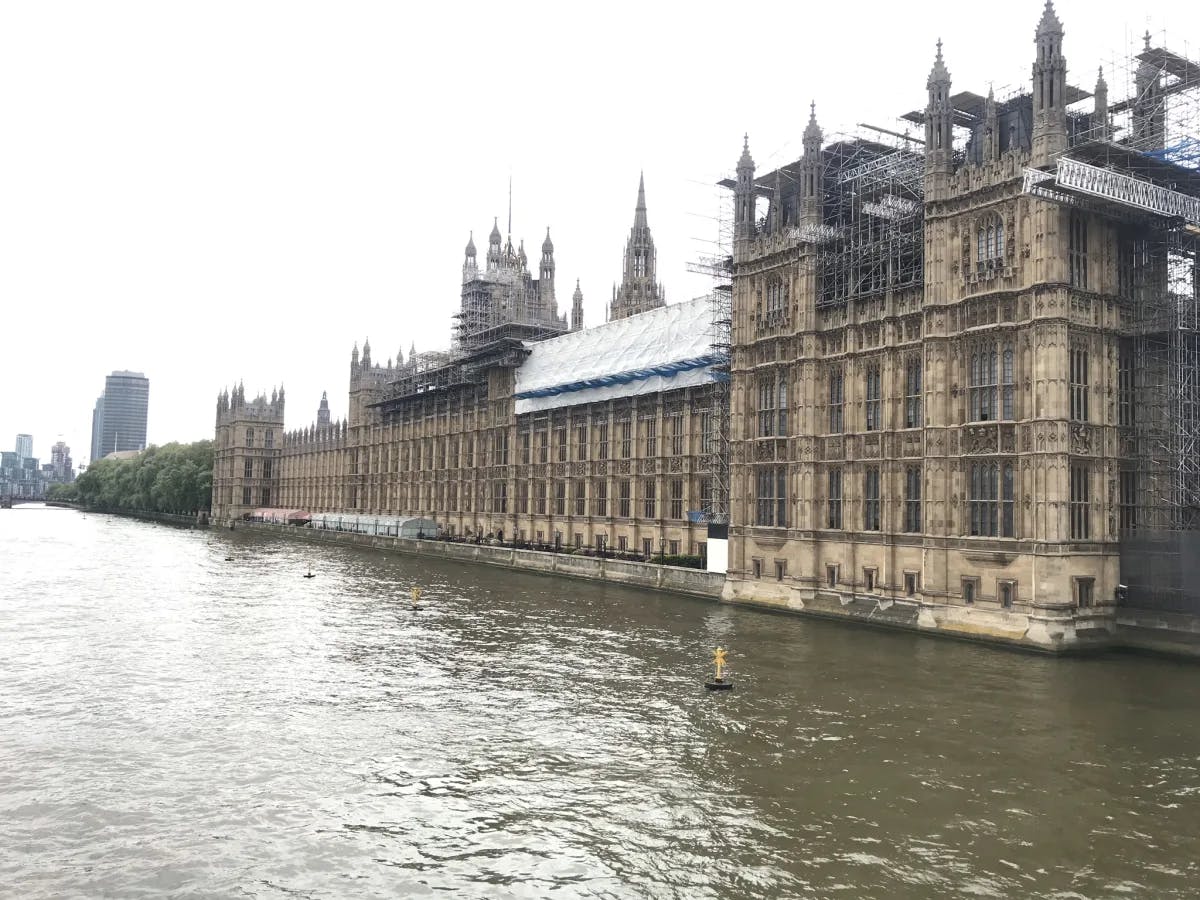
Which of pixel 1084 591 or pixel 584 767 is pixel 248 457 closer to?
pixel 1084 591

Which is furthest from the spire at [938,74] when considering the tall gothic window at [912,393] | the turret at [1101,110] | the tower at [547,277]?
the tower at [547,277]

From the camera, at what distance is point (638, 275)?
142m

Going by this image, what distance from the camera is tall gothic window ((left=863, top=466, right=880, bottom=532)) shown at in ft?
159

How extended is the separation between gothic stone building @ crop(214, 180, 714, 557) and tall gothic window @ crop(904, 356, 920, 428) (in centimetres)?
2384

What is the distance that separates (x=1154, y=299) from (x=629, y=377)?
45.3 m

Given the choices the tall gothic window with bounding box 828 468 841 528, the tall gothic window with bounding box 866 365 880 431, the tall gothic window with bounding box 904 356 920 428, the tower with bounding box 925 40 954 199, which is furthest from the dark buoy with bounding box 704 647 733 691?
the tower with bounding box 925 40 954 199

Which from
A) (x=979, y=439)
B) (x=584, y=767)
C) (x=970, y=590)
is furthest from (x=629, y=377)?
(x=584, y=767)

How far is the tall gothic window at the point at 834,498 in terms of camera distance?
167ft

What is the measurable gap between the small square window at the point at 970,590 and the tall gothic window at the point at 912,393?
7.97m

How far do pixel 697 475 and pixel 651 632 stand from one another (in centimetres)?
2890

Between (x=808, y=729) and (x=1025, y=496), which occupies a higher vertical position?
(x=1025, y=496)

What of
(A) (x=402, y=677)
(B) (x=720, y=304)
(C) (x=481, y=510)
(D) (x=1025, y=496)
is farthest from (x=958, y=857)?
(C) (x=481, y=510)

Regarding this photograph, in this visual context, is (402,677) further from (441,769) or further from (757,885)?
(757,885)

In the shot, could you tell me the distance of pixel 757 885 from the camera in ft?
54.9
